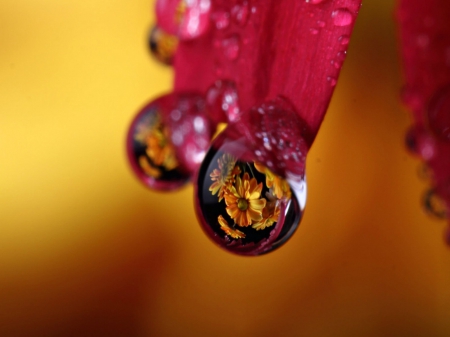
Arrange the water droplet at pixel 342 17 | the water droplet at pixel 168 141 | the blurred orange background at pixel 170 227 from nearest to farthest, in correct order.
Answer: the water droplet at pixel 342 17 < the water droplet at pixel 168 141 < the blurred orange background at pixel 170 227

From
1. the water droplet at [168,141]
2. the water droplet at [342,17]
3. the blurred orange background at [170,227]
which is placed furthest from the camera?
the blurred orange background at [170,227]

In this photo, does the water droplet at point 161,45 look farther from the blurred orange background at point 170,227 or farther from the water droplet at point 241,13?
the blurred orange background at point 170,227

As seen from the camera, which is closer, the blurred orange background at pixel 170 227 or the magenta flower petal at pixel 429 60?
the magenta flower petal at pixel 429 60

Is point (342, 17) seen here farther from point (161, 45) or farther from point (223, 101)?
point (161, 45)

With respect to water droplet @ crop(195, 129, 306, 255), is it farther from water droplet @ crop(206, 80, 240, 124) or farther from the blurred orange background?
the blurred orange background

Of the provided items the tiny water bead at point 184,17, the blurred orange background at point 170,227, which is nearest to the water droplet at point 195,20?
the tiny water bead at point 184,17

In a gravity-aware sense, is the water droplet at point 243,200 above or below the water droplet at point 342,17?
below
